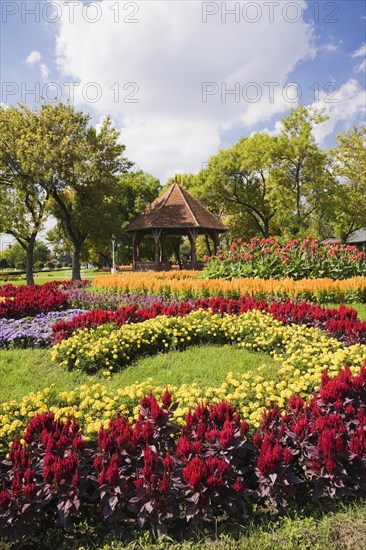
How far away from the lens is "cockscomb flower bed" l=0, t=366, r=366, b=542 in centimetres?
241

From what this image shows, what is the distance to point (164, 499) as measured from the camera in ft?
7.91

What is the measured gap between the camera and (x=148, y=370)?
17.3ft

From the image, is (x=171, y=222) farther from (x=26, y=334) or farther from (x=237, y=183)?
(x=26, y=334)

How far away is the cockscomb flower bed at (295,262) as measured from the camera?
466 inches

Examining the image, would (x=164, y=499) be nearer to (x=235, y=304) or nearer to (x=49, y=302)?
(x=235, y=304)

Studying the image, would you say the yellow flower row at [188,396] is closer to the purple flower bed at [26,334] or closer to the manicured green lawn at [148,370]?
the manicured green lawn at [148,370]

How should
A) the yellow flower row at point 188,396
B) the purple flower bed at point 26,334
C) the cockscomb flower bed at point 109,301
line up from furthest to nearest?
the cockscomb flower bed at point 109,301 < the purple flower bed at point 26,334 < the yellow flower row at point 188,396

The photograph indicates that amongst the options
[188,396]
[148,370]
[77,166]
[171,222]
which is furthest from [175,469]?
[77,166]

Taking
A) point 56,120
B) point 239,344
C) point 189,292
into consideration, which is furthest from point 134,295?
point 56,120

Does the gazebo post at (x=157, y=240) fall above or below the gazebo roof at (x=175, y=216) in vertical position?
below

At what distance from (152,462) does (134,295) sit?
7.79m

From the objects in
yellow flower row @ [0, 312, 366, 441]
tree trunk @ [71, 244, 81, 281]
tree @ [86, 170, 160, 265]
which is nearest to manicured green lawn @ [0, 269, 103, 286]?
tree @ [86, 170, 160, 265]

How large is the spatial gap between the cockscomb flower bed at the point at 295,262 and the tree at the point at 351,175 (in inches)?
681

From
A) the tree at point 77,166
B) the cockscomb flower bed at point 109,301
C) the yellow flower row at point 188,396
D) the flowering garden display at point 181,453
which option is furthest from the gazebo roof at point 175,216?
the flowering garden display at point 181,453
